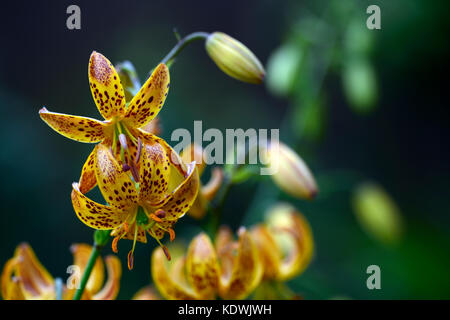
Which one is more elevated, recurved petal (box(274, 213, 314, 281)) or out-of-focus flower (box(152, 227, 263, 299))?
recurved petal (box(274, 213, 314, 281))

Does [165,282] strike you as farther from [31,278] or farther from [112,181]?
[112,181]

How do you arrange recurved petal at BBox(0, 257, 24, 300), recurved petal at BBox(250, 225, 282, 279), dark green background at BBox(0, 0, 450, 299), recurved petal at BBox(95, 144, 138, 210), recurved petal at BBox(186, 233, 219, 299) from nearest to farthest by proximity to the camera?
recurved petal at BBox(95, 144, 138, 210) → recurved petal at BBox(0, 257, 24, 300) → recurved petal at BBox(186, 233, 219, 299) → recurved petal at BBox(250, 225, 282, 279) → dark green background at BBox(0, 0, 450, 299)

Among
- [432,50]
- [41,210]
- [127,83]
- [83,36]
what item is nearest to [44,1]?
[83,36]

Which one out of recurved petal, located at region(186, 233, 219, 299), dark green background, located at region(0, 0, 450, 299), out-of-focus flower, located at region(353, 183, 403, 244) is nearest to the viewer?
recurved petal, located at region(186, 233, 219, 299)

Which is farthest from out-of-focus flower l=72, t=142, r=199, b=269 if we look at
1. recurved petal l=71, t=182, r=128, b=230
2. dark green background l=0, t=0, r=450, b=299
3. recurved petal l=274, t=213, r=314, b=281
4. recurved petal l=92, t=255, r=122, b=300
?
dark green background l=0, t=0, r=450, b=299

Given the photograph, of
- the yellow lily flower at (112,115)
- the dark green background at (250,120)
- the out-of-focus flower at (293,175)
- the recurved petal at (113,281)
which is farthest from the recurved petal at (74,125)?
the dark green background at (250,120)

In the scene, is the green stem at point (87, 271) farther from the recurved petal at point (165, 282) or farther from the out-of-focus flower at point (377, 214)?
the out-of-focus flower at point (377, 214)

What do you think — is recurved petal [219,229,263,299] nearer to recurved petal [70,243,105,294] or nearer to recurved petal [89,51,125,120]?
recurved petal [70,243,105,294]

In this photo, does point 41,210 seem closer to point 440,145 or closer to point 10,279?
point 10,279
